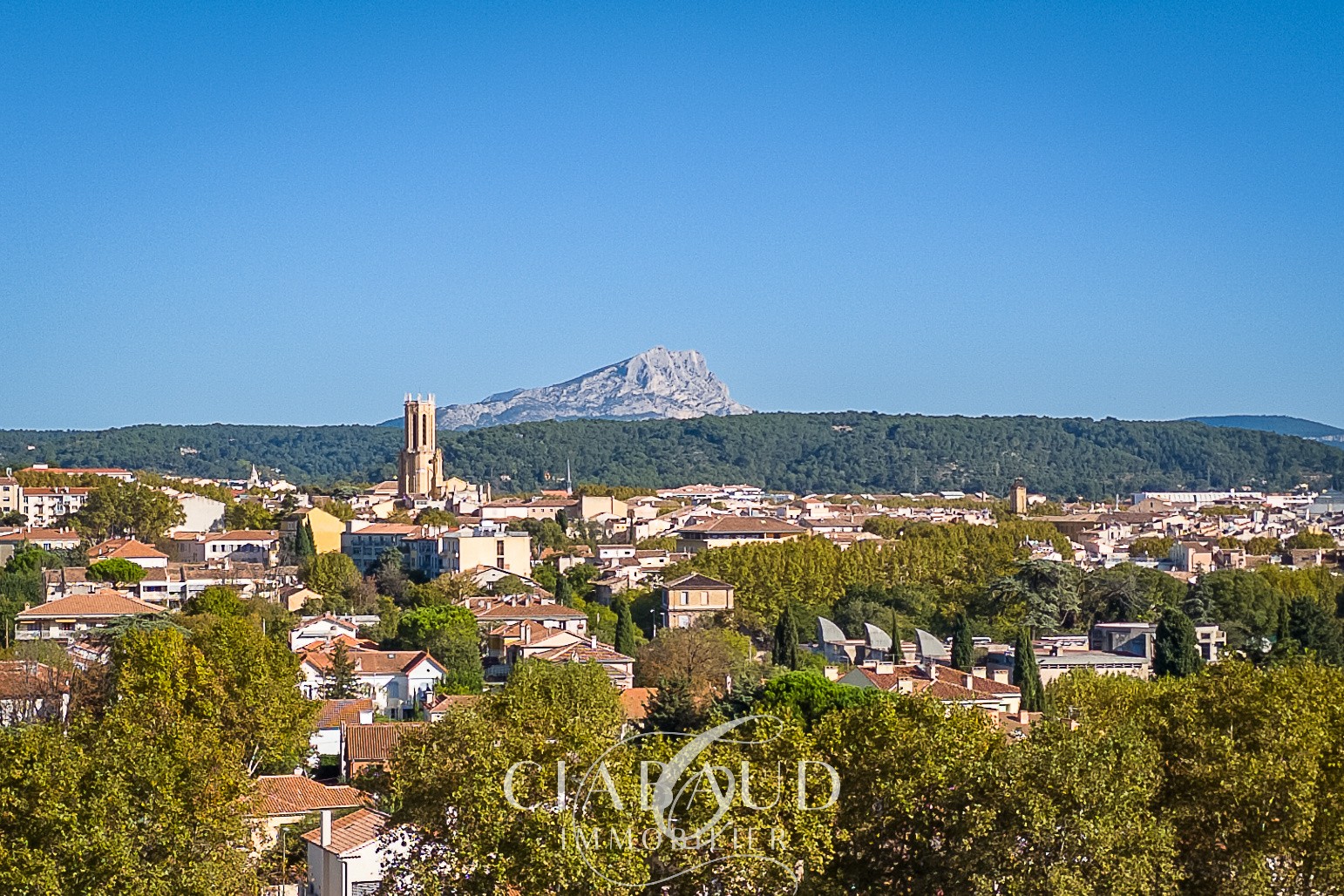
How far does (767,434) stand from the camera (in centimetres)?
19312

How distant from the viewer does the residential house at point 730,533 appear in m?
74.4

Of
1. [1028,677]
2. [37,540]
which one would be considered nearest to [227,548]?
[37,540]

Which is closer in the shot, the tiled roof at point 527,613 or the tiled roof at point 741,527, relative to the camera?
the tiled roof at point 527,613

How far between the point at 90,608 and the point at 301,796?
75.0ft

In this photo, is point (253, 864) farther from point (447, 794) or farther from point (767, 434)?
point (767, 434)

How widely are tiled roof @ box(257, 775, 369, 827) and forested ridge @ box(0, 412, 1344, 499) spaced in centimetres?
13569

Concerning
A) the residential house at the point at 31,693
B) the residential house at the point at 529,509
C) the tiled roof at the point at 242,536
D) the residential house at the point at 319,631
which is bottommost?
the residential house at the point at 319,631

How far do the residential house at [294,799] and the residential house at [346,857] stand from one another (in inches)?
65.3

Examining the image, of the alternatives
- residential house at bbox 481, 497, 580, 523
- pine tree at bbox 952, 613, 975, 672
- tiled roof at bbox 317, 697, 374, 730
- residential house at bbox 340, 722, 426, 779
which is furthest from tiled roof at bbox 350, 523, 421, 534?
residential house at bbox 340, 722, 426, 779

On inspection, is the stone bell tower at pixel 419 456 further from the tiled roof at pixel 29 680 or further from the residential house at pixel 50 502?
the tiled roof at pixel 29 680

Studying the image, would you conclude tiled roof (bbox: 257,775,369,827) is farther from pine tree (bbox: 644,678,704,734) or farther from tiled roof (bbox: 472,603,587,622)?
tiled roof (bbox: 472,603,587,622)

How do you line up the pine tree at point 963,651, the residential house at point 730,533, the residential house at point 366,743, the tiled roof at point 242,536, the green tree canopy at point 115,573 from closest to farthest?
the residential house at point 366,743 → the pine tree at point 963,651 → the green tree canopy at point 115,573 → the tiled roof at point 242,536 → the residential house at point 730,533

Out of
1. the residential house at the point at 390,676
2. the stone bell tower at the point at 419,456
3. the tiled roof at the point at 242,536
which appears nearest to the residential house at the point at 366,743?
the residential house at the point at 390,676

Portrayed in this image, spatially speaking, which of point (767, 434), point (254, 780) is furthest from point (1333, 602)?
point (767, 434)
